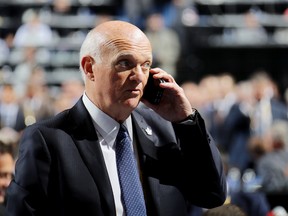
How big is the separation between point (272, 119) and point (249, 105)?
0.59m

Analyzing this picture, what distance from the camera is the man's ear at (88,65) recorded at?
3145mm

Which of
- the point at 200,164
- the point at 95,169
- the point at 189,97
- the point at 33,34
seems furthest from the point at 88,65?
the point at 33,34

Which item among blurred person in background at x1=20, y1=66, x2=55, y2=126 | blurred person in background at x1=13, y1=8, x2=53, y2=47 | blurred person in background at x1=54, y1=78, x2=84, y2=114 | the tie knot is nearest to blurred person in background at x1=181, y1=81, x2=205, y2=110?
blurred person in background at x1=54, y1=78, x2=84, y2=114

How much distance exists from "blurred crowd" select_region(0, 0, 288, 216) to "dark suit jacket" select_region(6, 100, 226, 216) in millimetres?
1852

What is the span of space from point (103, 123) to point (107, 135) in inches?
2.0

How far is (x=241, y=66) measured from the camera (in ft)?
53.7

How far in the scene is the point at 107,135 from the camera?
3.23 metres

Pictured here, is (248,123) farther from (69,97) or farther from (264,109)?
(69,97)

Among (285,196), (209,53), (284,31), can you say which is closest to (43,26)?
(209,53)

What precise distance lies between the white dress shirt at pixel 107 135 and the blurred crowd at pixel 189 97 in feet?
6.14

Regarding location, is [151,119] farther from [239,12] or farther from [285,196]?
[239,12]

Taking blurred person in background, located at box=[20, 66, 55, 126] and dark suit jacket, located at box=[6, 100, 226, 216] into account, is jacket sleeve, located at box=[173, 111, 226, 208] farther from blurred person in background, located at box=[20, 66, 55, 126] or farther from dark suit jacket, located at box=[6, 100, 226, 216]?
blurred person in background, located at box=[20, 66, 55, 126]

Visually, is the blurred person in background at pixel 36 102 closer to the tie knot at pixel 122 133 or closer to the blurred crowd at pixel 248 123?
the blurred crowd at pixel 248 123

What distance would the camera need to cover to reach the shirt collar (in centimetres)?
320
